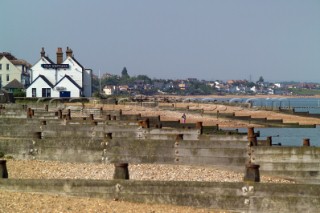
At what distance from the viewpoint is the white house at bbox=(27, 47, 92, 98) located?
70.7 meters

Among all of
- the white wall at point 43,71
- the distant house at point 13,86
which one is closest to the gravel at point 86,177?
the white wall at point 43,71

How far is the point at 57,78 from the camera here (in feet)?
238

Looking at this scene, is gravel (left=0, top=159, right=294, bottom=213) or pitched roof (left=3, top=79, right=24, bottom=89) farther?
pitched roof (left=3, top=79, right=24, bottom=89)

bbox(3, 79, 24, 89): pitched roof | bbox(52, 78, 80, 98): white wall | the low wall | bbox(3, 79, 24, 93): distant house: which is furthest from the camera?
bbox(3, 79, 24, 89): pitched roof

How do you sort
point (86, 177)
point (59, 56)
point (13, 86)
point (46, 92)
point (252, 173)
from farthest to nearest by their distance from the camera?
point (13, 86), point (59, 56), point (46, 92), point (86, 177), point (252, 173)

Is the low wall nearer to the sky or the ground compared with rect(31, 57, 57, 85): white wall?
nearer to the ground

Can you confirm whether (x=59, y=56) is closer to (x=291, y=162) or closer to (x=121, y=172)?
(x=291, y=162)

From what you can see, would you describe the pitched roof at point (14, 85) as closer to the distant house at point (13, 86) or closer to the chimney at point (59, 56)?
the distant house at point (13, 86)

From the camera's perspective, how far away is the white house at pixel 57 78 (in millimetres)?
70688

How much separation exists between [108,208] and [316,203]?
3986mm

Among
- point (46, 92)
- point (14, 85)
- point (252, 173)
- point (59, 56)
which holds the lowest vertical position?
point (252, 173)

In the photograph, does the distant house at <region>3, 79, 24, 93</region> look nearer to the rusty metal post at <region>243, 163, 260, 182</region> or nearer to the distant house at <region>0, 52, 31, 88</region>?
the distant house at <region>0, 52, 31, 88</region>

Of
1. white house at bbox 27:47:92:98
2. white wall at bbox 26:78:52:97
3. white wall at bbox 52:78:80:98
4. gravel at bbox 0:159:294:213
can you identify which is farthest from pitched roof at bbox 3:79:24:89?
gravel at bbox 0:159:294:213

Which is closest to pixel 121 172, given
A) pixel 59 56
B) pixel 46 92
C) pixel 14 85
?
pixel 46 92
